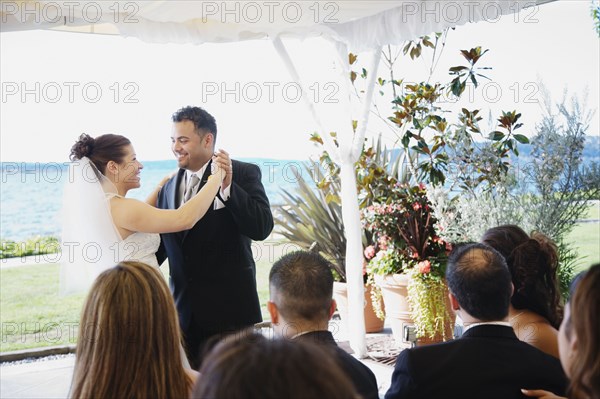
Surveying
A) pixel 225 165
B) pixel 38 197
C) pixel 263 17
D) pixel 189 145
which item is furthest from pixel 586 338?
pixel 38 197

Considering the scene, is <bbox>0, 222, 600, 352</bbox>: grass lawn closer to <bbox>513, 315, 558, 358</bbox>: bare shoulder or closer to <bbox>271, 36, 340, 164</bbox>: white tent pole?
<bbox>271, 36, 340, 164</bbox>: white tent pole

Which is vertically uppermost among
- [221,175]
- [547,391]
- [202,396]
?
[221,175]

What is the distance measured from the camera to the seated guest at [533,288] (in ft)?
7.33

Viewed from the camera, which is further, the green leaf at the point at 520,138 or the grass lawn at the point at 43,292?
the grass lawn at the point at 43,292

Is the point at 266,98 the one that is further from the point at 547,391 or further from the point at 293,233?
the point at 547,391

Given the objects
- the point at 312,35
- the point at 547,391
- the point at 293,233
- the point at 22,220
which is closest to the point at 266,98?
the point at 22,220

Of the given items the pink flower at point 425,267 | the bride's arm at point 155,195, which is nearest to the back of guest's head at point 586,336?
the bride's arm at point 155,195

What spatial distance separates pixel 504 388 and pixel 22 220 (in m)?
29.9

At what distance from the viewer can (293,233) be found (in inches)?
243

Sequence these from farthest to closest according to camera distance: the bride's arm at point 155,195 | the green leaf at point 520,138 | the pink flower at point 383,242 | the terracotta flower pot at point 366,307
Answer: the terracotta flower pot at point 366,307 < the pink flower at point 383,242 < the green leaf at point 520,138 < the bride's arm at point 155,195

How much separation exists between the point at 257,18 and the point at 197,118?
3.60 feet

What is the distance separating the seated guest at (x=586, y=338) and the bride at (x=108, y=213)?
1.67 metres

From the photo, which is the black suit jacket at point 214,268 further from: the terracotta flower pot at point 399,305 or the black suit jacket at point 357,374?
the terracotta flower pot at point 399,305

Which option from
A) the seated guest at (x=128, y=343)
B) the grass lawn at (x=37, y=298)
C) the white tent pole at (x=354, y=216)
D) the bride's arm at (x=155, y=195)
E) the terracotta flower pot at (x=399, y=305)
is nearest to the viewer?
the seated guest at (x=128, y=343)
